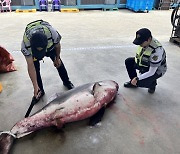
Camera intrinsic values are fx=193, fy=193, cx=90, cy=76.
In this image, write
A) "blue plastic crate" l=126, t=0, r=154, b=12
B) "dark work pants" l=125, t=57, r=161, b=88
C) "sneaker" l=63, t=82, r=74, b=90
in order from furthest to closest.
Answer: "blue plastic crate" l=126, t=0, r=154, b=12 → "sneaker" l=63, t=82, r=74, b=90 → "dark work pants" l=125, t=57, r=161, b=88

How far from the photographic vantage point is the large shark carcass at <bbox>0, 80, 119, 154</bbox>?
1.66 metres

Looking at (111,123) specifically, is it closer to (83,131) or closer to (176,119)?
(83,131)

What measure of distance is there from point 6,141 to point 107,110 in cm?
107

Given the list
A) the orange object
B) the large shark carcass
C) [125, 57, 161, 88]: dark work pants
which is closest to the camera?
the large shark carcass

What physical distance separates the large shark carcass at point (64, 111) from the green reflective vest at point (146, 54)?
20.8 inches

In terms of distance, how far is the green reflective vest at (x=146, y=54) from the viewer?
81.8 inches

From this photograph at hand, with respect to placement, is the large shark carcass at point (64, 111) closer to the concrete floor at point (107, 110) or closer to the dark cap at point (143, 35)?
the concrete floor at point (107, 110)

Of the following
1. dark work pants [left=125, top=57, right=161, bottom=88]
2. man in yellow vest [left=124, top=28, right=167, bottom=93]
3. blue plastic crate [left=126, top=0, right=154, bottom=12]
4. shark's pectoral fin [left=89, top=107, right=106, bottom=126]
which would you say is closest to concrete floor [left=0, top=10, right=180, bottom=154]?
shark's pectoral fin [left=89, top=107, right=106, bottom=126]

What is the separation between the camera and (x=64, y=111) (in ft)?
5.87

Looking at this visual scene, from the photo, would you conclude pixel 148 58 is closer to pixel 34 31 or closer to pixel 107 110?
pixel 107 110

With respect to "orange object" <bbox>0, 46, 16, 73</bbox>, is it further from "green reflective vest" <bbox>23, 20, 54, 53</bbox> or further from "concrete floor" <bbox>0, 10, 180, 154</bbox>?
"green reflective vest" <bbox>23, 20, 54, 53</bbox>

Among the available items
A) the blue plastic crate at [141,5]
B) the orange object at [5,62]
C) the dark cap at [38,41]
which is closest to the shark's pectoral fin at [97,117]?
the dark cap at [38,41]

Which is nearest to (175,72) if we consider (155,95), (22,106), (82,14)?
(155,95)

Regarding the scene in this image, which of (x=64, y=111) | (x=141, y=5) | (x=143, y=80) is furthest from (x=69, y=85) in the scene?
(x=141, y=5)
